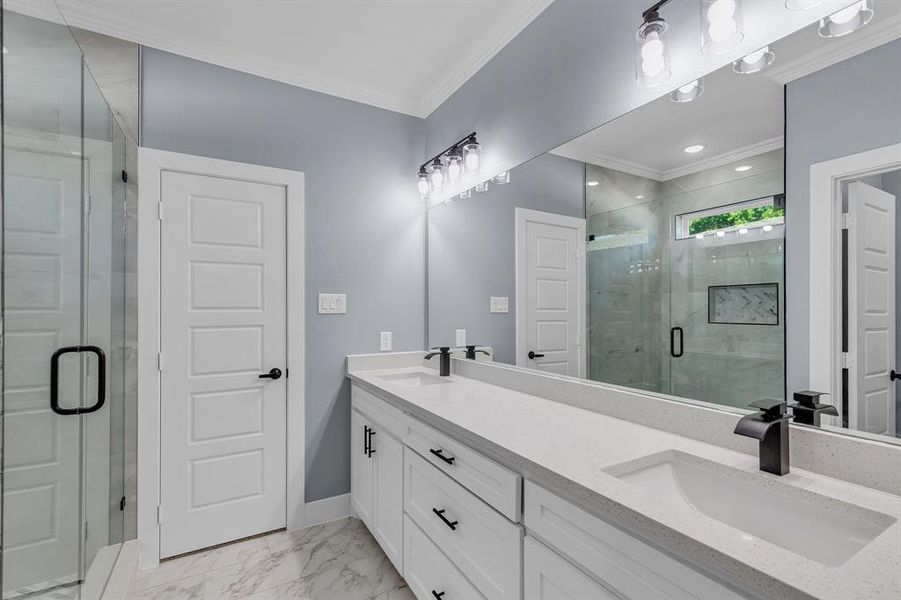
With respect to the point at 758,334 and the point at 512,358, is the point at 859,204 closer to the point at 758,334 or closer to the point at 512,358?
the point at 758,334

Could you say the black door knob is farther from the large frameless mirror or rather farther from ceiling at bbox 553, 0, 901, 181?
ceiling at bbox 553, 0, 901, 181

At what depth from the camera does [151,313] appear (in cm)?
206

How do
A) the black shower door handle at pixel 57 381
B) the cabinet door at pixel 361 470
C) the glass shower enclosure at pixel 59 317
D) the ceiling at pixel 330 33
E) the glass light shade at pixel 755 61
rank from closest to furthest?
the glass light shade at pixel 755 61 < the glass shower enclosure at pixel 59 317 < the black shower door handle at pixel 57 381 < the ceiling at pixel 330 33 < the cabinet door at pixel 361 470

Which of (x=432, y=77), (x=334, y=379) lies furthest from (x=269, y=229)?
(x=432, y=77)

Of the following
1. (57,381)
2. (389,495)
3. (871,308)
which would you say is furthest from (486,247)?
(57,381)

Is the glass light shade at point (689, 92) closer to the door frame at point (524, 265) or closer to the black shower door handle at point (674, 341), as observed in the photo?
the door frame at point (524, 265)

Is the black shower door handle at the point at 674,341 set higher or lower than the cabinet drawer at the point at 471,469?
higher

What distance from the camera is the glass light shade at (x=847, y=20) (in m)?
0.93

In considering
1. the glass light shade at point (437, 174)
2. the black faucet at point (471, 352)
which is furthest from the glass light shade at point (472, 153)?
the black faucet at point (471, 352)

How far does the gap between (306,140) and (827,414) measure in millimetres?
2589

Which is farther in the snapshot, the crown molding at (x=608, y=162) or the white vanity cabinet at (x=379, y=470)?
the white vanity cabinet at (x=379, y=470)

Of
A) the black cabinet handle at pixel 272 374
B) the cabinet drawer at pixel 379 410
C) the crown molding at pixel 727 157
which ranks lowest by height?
the cabinet drawer at pixel 379 410

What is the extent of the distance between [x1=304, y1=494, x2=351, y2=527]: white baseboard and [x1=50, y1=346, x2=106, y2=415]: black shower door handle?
3.99 ft

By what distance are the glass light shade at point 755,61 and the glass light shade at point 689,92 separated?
10cm
